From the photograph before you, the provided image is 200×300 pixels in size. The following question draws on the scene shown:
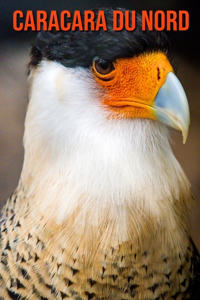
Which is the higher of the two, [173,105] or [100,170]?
[173,105]

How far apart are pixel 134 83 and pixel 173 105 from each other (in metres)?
0.09

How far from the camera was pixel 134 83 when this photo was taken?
0.68m

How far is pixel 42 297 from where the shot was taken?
0.73 meters

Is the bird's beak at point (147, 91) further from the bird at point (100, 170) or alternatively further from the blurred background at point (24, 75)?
the blurred background at point (24, 75)

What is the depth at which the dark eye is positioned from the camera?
26.2 inches

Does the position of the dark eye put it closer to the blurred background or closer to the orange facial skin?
the orange facial skin

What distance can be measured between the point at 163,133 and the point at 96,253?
282 millimetres

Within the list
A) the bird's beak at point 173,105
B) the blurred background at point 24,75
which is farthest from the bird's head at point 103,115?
the blurred background at point 24,75

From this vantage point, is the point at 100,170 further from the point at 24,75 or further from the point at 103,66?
the point at 24,75

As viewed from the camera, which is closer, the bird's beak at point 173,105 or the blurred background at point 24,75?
the bird's beak at point 173,105

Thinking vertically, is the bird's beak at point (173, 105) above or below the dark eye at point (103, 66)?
below

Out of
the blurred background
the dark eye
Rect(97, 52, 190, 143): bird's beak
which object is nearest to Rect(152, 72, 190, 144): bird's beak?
Rect(97, 52, 190, 143): bird's beak

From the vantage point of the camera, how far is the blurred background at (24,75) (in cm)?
101

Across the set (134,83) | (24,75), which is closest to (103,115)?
(134,83)
